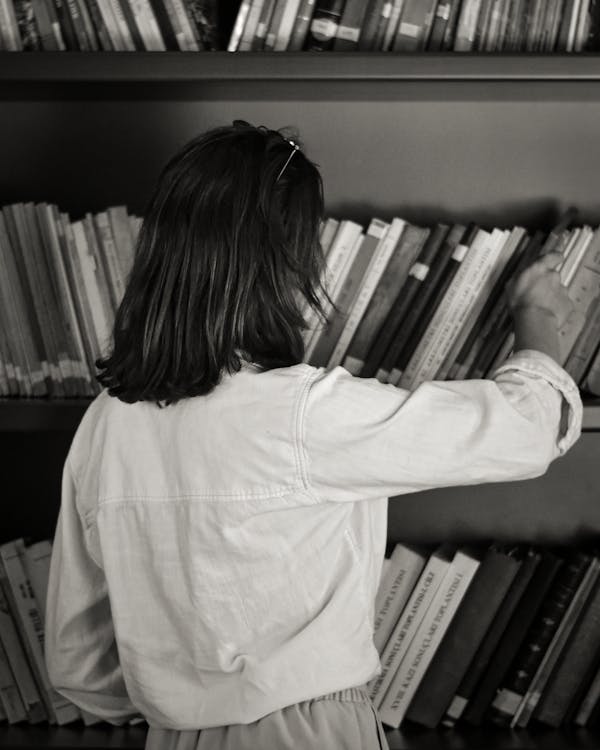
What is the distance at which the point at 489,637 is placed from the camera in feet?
4.36

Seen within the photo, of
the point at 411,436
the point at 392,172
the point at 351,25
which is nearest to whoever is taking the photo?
the point at 411,436

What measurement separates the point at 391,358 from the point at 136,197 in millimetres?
526

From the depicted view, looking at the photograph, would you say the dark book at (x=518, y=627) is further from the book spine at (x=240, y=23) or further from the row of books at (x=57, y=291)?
the book spine at (x=240, y=23)

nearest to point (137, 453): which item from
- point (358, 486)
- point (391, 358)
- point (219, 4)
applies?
point (358, 486)

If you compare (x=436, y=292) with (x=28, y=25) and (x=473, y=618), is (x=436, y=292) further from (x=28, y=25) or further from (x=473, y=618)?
(x=28, y=25)

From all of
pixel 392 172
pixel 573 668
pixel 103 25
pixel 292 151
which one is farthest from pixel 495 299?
pixel 103 25

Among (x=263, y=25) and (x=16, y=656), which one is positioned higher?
(x=263, y=25)

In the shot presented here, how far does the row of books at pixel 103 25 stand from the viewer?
1227mm

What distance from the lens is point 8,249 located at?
1278 millimetres

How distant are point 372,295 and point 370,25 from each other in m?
0.36

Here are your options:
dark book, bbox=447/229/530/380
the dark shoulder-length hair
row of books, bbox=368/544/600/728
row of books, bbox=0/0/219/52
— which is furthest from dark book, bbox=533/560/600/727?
row of books, bbox=0/0/219/52

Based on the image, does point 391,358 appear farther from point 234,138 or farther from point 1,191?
point 1,191

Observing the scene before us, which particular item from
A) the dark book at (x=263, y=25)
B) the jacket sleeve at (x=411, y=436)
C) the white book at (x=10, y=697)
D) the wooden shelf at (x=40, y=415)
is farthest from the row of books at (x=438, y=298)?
the white book at (x=10, y=697)

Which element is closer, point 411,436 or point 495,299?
point 411,436
